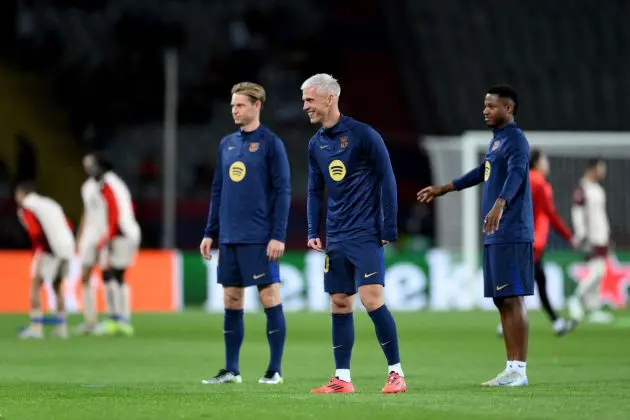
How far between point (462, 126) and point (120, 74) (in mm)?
9988

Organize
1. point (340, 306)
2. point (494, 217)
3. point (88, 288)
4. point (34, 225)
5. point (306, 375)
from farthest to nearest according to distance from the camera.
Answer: point (88, 288) < point (34, 225) < point (306, 375) < point (494, 217) < point (340, 306)

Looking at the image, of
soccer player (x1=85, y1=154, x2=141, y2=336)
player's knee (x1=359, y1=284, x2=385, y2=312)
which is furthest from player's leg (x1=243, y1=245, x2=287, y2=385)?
soccer player (x1=85, y1=154, x2=141, y2=336)

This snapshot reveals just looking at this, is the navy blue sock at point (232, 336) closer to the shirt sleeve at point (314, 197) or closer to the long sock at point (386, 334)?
the shirt sleeve at point (314, 197)

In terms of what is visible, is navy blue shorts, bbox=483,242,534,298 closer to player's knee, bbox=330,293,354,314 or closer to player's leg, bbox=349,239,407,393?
player's leg, bbox=349,239,407,393

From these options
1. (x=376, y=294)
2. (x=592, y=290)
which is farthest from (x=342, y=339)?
(x=592, y=290)

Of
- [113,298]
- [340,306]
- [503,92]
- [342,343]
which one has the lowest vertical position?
[342,343]

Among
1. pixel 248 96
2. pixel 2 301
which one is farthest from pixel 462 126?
pixel 248 96

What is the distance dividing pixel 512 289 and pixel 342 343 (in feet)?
5.10

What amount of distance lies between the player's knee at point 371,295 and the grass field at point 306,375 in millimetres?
641

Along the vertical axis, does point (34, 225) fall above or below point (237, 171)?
above

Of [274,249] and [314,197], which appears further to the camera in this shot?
[274,249]

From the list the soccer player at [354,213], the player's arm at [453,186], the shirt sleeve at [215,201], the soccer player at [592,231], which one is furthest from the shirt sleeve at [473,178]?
the soccer player at [592,231]

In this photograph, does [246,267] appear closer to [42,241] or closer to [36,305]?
[42,241]

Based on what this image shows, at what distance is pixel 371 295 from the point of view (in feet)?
33.4
